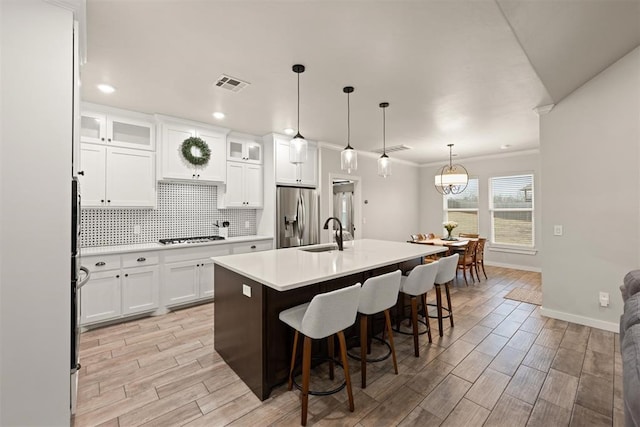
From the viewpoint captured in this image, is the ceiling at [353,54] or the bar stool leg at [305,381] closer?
the bar stool leg at [305,381]

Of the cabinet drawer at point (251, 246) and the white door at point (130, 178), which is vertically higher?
the white door at point (130, 178)

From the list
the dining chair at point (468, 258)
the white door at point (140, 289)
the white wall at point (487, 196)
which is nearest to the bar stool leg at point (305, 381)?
the white door at point (140, 289)

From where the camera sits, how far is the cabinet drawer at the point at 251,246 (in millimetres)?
4191

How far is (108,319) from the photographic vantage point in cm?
319

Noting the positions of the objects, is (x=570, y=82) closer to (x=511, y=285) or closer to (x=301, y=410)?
(x=511, y=285)

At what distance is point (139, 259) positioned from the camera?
133 inches

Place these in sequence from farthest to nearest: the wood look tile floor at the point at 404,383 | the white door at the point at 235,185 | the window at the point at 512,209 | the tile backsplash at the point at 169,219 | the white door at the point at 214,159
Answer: the window at the point at 512,209
the white door at the point at 235,185
the white door at the point at 214,159
the tile backsplash at the point at 169,219
the wood look tile floor at the point at 404,383

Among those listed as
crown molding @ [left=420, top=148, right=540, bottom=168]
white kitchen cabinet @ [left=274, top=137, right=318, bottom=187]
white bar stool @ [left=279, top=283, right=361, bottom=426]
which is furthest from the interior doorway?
white bar stool @ [left=279, top=283, right=361, bottom=426]

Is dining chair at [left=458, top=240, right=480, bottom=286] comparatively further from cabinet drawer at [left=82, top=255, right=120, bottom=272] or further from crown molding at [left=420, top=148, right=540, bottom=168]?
cabinet drawer at [left=82, top=255, right=120, bottom=272]

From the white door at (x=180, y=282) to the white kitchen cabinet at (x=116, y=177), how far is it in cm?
94

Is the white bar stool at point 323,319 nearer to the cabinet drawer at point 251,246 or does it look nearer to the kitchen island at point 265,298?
the kitchen island at point 265,298

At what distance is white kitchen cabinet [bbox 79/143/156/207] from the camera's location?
3.25m

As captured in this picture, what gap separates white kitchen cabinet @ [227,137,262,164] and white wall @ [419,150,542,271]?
16.6 ft

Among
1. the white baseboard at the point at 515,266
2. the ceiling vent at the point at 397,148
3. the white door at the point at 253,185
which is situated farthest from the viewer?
the white baseboard at the point at 515,266
